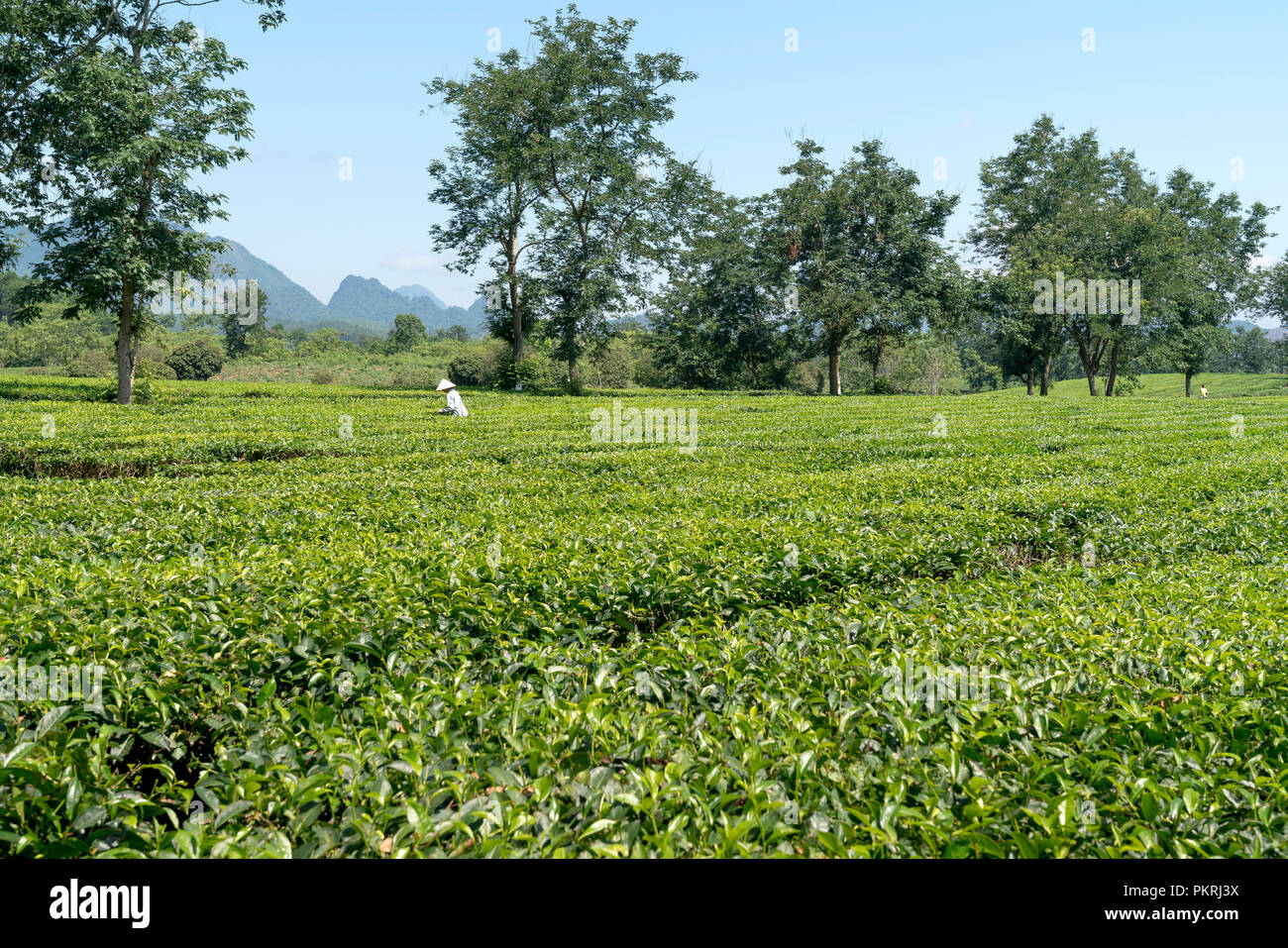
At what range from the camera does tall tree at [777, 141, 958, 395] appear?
139 feet

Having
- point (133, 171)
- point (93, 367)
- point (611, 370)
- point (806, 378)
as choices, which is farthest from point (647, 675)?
point (806, 378)

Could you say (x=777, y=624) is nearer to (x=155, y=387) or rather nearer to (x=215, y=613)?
(x=215, y=613)

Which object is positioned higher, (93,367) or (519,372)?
(93,367)

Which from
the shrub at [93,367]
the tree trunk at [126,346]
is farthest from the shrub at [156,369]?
the tree trunk at [126,346]

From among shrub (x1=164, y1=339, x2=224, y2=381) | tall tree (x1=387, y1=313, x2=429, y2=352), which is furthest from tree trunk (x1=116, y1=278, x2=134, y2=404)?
tall tree (x1=387, y1=313, x2=429, y2=352)

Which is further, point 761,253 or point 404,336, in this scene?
point 404,336

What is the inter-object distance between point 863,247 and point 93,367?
49985mm

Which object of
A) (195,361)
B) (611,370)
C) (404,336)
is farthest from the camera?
(404,336)

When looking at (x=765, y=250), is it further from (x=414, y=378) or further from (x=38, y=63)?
(x=38, y=63)

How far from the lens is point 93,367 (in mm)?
50219

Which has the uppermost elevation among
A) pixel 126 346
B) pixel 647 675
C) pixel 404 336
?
pixel 404 336

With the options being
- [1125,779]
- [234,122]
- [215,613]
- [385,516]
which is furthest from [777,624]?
[234,122]

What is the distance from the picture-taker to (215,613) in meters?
4.50

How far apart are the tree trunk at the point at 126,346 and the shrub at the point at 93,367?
26952mm
